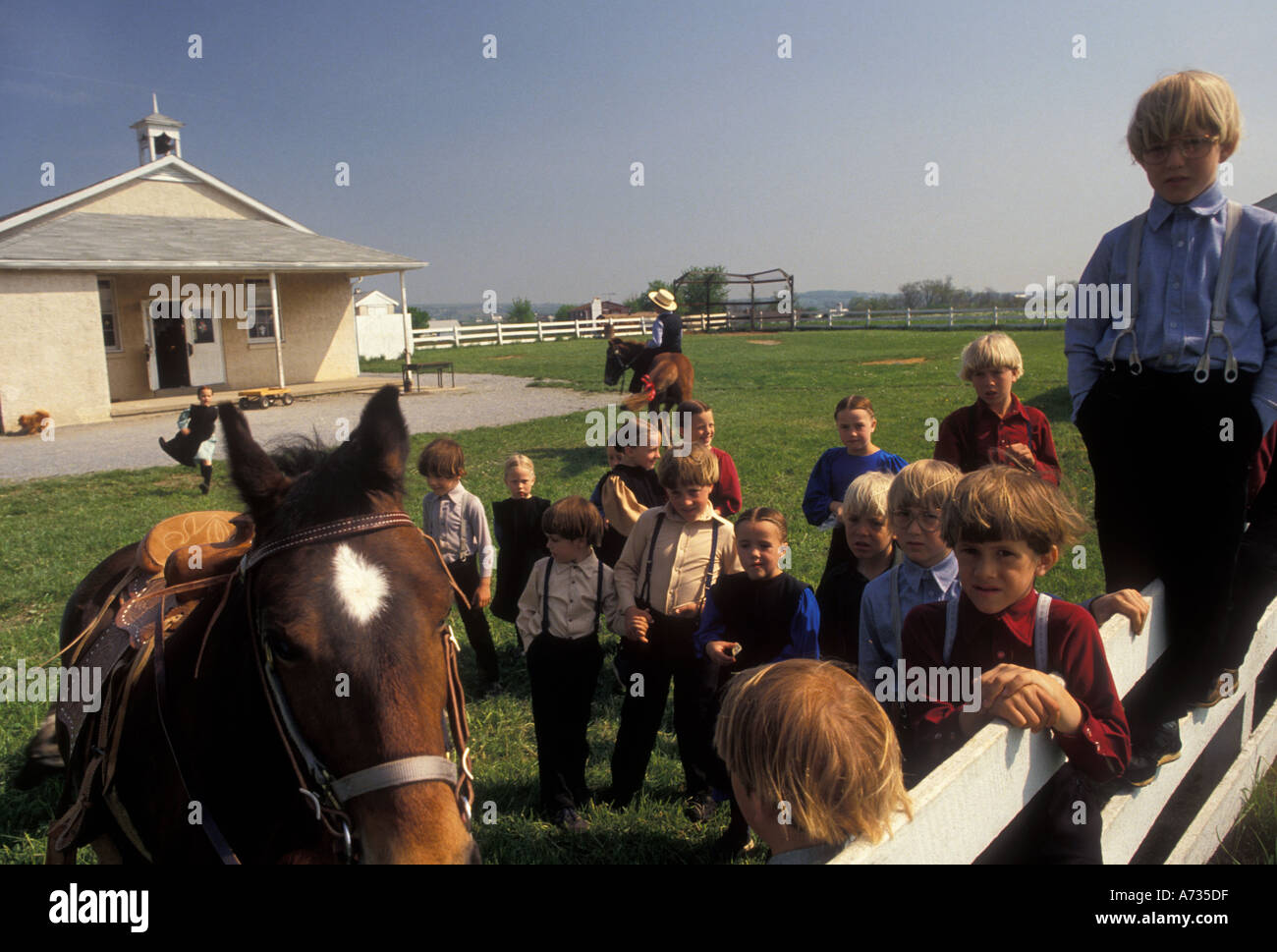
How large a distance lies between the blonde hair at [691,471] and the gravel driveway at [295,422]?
8540mm

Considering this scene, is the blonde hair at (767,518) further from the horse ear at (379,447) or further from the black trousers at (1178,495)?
the horse ear at (379,447)

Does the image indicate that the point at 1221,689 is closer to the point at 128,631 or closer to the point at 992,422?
the point at 992,422

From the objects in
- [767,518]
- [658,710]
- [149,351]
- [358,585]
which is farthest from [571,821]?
[149,351]

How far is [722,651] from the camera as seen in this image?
138 inches

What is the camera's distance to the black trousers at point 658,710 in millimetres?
3922

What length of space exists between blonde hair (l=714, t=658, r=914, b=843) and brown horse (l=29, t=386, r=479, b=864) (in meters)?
0.64

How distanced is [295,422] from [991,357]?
15519mm

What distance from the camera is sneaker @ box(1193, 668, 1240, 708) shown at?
2.83m

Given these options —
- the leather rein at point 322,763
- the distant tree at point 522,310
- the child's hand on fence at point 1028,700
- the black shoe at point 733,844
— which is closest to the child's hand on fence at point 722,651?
the black shoe at point 733,844

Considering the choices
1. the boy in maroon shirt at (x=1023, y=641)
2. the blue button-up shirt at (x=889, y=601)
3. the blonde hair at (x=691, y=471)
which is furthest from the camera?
the blonde hair at (x=691, y=471)

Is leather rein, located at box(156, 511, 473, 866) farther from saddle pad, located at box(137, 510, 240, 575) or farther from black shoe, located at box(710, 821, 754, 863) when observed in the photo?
black shoe, located at box(710, 821, 754, 863)

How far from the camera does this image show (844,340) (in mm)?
38000

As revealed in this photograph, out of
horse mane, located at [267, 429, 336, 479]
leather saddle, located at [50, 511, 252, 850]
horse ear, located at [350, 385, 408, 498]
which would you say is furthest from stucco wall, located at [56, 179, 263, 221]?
horse ear, located at [350, 385, 408, 498]
